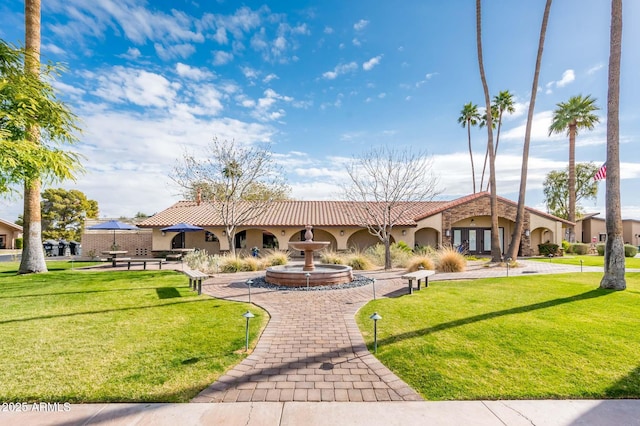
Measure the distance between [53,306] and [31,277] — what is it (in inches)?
289

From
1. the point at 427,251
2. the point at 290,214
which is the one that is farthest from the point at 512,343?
the point at 290,214

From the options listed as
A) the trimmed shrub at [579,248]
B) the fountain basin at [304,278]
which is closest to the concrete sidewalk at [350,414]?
the fountain basin at [304,278]

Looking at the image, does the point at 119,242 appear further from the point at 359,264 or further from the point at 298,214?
the point at 359,264

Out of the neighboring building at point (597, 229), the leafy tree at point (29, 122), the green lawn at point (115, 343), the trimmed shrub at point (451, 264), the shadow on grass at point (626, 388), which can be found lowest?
the green lawn at point (115, 343)

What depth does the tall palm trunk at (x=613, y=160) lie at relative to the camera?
35.3 ft

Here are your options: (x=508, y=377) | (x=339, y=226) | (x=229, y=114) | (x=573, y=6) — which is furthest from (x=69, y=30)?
(x=573, y=6)

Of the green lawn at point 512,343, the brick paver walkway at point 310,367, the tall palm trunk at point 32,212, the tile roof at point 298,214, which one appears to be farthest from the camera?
the tile roof at point 298,214

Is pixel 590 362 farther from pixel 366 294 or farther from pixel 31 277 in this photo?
pixel 31 277

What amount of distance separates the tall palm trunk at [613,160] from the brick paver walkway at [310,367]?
30.6 feet

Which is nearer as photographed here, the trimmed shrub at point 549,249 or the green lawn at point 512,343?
the green lawn at point 512,343

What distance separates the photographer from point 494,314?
24.7 feet

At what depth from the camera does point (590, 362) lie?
15.8 ft

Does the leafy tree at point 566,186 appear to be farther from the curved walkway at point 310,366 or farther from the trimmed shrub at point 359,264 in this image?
the curved walkway at point 310,366

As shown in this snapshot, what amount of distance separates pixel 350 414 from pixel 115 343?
4416mm
